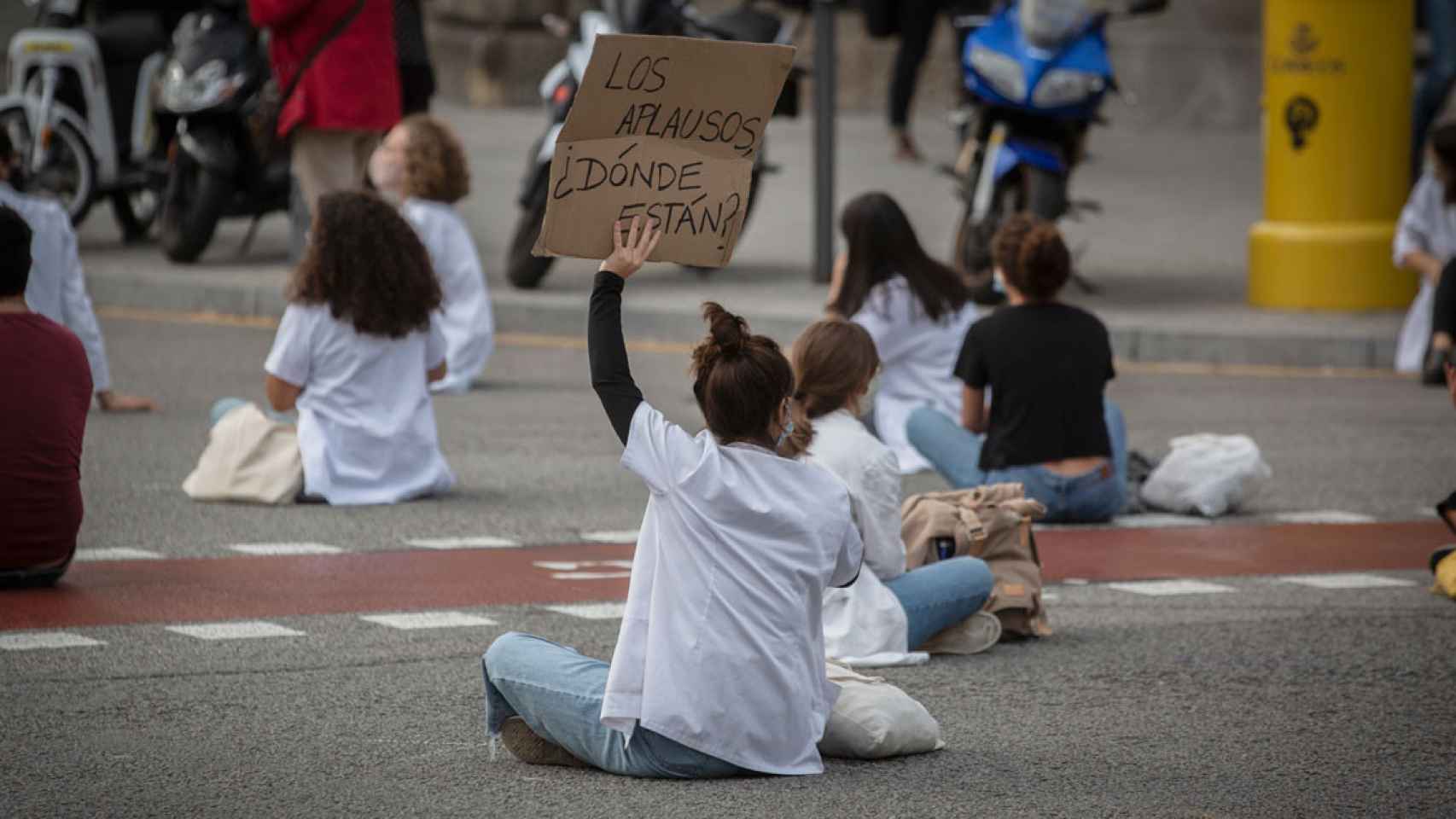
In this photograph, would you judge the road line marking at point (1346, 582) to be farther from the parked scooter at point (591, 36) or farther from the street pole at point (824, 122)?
the street pole at point (824, 122)

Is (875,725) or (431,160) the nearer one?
(875,725)

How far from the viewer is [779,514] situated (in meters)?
4.91

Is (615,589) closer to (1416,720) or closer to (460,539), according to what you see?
(460,539)

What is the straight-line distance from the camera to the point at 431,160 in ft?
35.5

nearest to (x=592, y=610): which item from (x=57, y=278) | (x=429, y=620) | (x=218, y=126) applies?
(x=429, y=620)

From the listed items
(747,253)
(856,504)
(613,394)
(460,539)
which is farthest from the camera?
(747,253)

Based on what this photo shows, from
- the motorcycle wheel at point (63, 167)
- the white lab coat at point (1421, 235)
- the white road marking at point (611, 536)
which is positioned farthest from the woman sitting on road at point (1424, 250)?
the motorcycle wheel at point (63, 167)

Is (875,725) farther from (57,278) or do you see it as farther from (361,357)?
(57,278)

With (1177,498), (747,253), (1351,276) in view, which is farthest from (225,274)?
(1177,498)

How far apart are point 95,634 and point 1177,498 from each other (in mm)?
3967

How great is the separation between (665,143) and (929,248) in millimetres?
Result: 10609

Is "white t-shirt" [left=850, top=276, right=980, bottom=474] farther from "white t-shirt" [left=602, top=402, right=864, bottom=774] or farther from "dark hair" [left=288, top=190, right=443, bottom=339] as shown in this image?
"white t-shirt" [left=602, top=402, right=864, bottom=774]

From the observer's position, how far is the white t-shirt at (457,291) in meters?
10.9

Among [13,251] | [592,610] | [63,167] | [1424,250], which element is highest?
[13,251]
